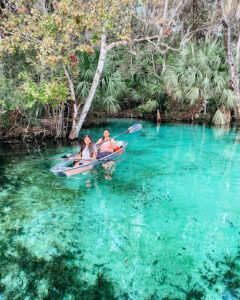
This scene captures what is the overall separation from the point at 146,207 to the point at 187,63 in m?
12.2

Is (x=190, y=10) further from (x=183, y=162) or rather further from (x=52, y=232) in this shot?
(x=52, y=232)

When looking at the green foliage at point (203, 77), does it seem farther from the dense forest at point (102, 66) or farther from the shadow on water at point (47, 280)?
the shadow on water at point (47, 280)

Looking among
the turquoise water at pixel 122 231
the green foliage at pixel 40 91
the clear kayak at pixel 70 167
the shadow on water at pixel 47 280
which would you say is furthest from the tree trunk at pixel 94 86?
the shadow on water at pixel 47 280

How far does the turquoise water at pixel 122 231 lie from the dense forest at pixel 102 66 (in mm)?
3787

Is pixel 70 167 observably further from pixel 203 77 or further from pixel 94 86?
pixel 203 77

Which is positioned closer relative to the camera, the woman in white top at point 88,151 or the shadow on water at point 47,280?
the shadow on water at point 47,280

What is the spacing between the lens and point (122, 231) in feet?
15.3

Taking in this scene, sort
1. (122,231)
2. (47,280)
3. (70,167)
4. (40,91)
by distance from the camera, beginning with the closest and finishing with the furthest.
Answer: (47,280)
(122,231)
(70,167)
(40,91)

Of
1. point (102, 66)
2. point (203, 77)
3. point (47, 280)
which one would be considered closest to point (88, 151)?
point (47, 280)

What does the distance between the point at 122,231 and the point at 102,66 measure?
8305 mm

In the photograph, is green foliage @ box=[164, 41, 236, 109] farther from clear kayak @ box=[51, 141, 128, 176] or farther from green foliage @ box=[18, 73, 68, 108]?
clear kayak @ box=[51, 141, 128, 176]

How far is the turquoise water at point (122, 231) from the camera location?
135 inches

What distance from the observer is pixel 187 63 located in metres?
15.2

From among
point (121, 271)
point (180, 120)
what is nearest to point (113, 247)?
point (121, 271)
